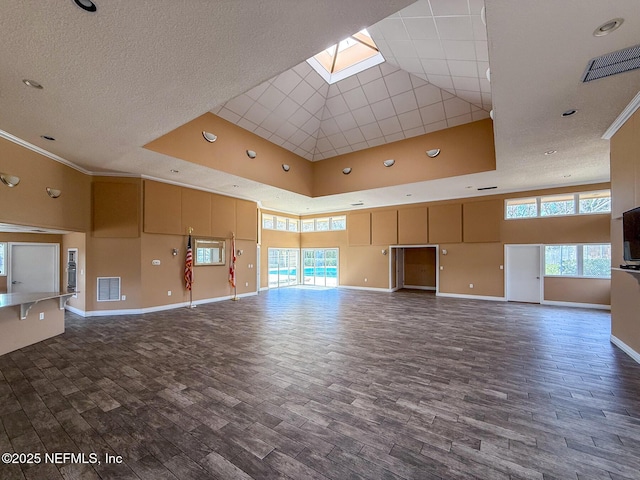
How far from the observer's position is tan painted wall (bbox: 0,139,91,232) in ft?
15.3

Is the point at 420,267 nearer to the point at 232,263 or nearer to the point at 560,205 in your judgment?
the point at 560,205

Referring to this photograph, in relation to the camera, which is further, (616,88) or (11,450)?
(616,88)

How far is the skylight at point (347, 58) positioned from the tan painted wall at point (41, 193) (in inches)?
245

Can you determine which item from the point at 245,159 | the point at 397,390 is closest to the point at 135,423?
the point at 397,390

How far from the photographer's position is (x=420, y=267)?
12.5 meters

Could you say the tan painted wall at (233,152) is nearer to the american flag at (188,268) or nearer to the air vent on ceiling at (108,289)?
the american flag at (188,268)

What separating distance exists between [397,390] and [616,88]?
4.65 m

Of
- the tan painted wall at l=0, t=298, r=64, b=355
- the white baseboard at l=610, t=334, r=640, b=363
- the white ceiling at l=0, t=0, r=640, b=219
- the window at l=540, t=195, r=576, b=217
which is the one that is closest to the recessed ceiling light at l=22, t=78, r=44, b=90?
the white ceiling at l=0, t=0, r=640, b=219

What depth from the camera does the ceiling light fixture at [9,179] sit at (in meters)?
4.53

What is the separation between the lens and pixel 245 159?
7559mm

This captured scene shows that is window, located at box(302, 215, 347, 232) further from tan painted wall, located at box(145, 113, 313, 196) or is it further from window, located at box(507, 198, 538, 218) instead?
window, located at box(507, 198, 538, 218)

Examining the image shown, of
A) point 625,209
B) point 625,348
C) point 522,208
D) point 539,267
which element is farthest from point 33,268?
point 539,267

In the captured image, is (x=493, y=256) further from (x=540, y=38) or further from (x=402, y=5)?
(x=402, y=5)

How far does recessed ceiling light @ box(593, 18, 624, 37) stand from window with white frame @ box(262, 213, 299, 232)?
35.8 ft
